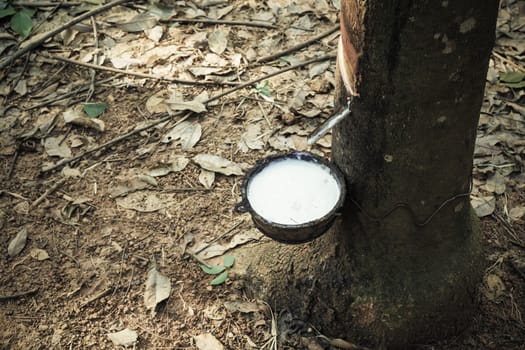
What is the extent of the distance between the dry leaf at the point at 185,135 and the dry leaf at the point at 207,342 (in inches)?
36.3

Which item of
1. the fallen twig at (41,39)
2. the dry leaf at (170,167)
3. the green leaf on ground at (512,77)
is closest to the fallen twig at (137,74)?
the fallen twig at (41,39)

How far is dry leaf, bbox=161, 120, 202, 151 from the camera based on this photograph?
8.89 ft

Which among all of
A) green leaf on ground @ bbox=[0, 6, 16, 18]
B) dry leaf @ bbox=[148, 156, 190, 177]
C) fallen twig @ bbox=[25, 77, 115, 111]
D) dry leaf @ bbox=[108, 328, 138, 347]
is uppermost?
green leaf on ground @ bbox=[0, 6, 16, 18]

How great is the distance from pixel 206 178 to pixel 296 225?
998mm

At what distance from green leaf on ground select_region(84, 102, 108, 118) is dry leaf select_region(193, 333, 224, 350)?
4.20 feet

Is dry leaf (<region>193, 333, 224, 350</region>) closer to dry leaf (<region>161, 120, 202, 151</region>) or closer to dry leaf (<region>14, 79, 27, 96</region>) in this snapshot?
dry leaf (<region>161, 120, 202, 151</region>)

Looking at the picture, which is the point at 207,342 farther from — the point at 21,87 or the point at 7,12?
the point at 7,12

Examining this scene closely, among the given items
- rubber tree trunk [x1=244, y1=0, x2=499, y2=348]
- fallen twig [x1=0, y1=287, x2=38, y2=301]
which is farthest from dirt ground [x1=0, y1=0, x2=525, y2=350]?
rubber tree trunk [x1=244, y1=0, x2=499, y2=348]

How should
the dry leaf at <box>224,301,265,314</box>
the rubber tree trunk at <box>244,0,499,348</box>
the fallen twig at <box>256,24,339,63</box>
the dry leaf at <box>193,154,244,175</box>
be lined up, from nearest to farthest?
the rubber tree trunk at <box>244,0,499,348</box>, the dry leaf at <box>224,301,265,314</box>, the dry leaf at <box>193,154,244,175</box>, the fallen twig at <box>256,24,339,63</box>

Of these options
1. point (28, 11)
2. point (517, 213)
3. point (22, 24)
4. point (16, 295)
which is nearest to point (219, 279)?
point (16, 295)

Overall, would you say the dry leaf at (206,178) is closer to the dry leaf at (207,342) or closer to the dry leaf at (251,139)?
the dry leaf at (251,139)

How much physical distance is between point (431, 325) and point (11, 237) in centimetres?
162

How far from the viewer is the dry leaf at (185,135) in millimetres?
2709

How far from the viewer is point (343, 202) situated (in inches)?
67.8
